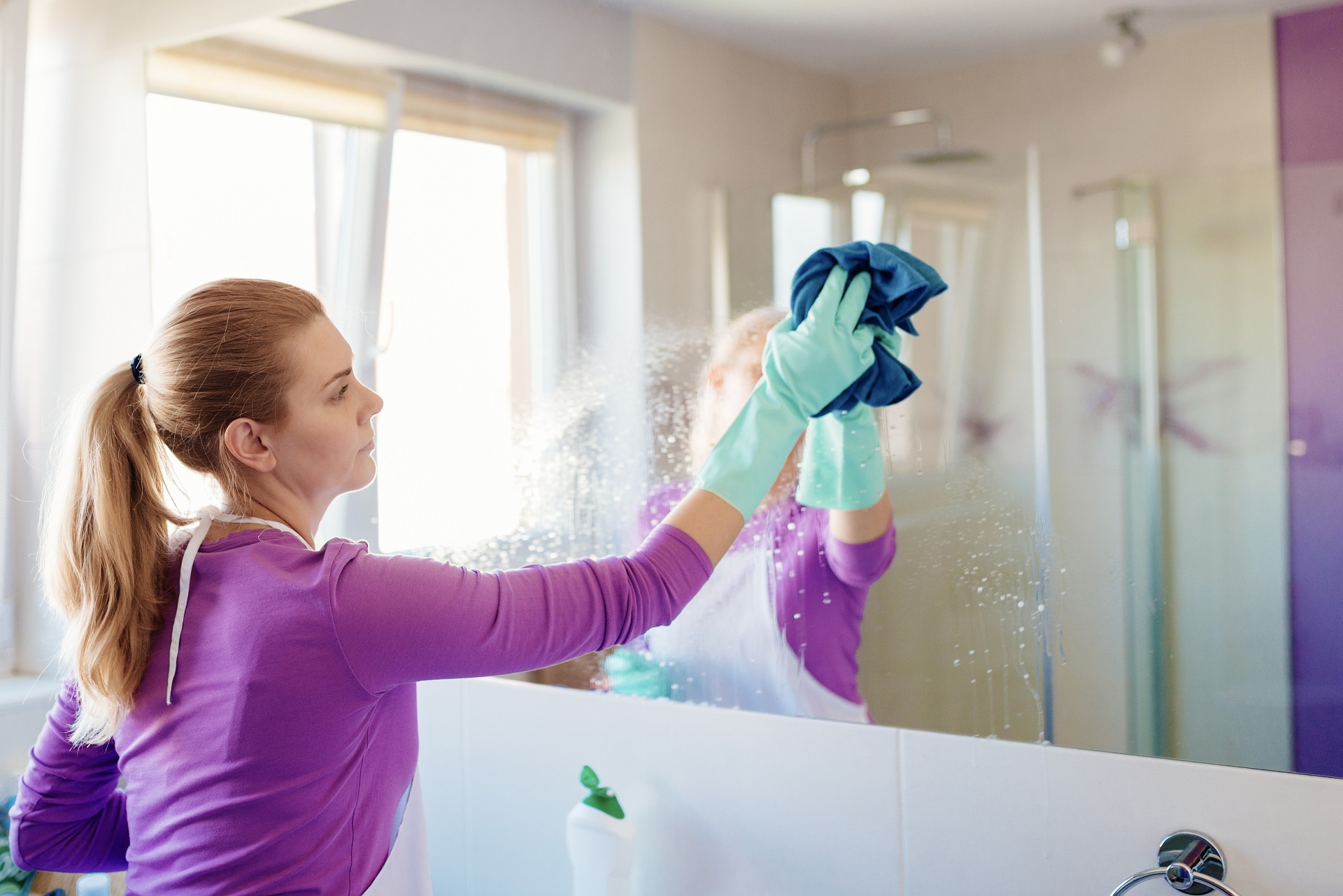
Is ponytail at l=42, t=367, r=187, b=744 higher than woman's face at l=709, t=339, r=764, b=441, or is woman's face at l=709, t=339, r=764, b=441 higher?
woman's face at l=709, t=339, r=764, b=441

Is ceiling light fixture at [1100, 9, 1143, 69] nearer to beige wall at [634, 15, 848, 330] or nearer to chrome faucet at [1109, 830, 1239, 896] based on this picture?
beige wall at [634, 15, 848, 330]

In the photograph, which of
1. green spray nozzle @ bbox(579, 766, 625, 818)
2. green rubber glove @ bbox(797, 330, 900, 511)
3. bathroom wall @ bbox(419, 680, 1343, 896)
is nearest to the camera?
bathroom wall @ bbox(419, 680, 1343, 896)

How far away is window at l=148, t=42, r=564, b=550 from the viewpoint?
129cm

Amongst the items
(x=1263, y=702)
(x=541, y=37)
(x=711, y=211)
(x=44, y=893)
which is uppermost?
(x=541, y=37)

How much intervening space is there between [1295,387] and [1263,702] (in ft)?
0.92

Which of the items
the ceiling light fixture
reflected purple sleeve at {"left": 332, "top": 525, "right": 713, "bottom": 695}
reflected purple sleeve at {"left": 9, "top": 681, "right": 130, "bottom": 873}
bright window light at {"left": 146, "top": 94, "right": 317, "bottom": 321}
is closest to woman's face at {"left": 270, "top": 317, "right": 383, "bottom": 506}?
reflected purple sleeve at {"left": 332, "top": 525, "right": 713, "bottom": 695}

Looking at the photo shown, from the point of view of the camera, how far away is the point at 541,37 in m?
1.25

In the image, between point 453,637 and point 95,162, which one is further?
point 95,162

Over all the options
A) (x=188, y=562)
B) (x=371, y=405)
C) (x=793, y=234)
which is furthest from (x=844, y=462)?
(x=188, y=562)

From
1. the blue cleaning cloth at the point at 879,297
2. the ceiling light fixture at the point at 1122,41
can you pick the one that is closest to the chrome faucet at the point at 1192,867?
the blue cleaning cloth at the point at 879,297

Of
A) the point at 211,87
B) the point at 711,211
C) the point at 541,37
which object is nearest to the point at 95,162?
the point at 211,87

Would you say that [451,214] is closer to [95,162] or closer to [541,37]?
[541,37]

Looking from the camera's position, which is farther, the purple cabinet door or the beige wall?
the beige wall

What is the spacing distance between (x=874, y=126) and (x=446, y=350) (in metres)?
0.62
